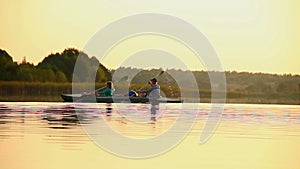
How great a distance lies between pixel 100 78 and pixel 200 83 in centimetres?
637

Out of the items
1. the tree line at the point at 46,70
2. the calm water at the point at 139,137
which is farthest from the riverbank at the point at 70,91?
the calm water at the point at 139,137

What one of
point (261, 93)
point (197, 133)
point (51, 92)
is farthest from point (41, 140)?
point (261, 93)

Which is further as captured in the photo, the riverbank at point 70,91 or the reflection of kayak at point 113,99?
the riverbank at point 70,91

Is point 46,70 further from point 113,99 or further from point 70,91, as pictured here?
point 113,99

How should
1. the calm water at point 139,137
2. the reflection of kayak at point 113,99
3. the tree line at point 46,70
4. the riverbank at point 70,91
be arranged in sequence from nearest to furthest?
the calm water at point 139,137 < the reflection of kayak at point 113,99 < the riverbank at point 70,91 < the tree line at point 46,70

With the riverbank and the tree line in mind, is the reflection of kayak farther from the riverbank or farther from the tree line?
the tree line

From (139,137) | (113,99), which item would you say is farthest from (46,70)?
(139,137)

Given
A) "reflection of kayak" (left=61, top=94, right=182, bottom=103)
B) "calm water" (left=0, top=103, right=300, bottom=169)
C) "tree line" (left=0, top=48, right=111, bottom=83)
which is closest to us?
"calm water" (left=0, top=103, right=300, bottom=169)

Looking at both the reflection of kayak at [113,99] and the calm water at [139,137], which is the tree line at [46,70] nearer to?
the reflection of kayak at [113,99]

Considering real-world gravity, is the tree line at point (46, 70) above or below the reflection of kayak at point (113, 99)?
above

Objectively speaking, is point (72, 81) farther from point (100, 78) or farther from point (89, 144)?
point (89, 144)

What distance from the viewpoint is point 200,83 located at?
5447 cm

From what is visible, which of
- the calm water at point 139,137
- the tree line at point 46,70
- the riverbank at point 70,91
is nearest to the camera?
the calm water at point 139,137

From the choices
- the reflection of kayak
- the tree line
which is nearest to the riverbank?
the tree line
